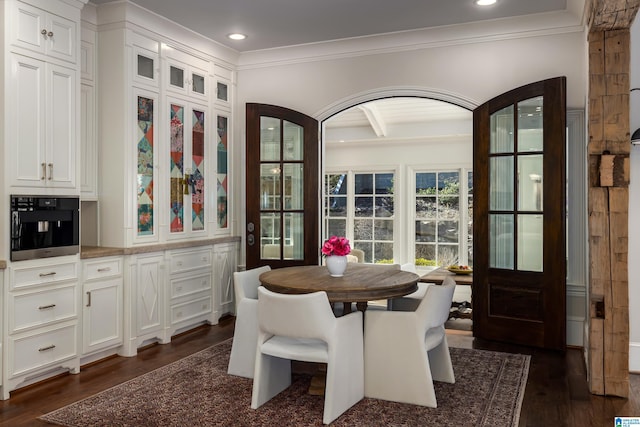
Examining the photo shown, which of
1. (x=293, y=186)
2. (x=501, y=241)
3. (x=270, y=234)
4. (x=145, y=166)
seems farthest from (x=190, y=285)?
(x=501, y=241)

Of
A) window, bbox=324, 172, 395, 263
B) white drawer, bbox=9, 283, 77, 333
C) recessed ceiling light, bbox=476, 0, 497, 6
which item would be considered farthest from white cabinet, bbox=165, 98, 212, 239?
window, bbox=324, 172, 395, 263

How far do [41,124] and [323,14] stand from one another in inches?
94.8

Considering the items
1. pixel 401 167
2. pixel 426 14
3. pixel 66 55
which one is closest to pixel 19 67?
pixel 66 55

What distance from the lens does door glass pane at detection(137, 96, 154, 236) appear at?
462 cm

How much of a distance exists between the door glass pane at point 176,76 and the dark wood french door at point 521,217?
9.08 ft

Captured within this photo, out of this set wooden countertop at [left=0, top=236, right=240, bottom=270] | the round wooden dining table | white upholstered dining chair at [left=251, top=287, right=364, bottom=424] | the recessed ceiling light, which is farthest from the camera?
the recessed ceiling light

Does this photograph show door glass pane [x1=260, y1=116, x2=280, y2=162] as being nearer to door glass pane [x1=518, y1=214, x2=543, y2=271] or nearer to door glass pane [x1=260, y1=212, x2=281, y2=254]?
door glass pane [x1=260, y1=212, x2=281, y2=254]

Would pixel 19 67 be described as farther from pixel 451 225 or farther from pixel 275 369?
pixel 451 225

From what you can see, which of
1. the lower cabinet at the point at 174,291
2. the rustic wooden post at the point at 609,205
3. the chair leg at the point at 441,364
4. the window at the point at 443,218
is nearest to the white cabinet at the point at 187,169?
the lower cabinet at the point at 174,291

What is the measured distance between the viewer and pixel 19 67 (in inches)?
140

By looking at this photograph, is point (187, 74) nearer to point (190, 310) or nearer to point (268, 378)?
point (190, 310)

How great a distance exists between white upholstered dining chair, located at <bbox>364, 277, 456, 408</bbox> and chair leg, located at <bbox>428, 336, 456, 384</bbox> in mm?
261

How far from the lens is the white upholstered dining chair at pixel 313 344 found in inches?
119

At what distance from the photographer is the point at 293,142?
5.58 meters
